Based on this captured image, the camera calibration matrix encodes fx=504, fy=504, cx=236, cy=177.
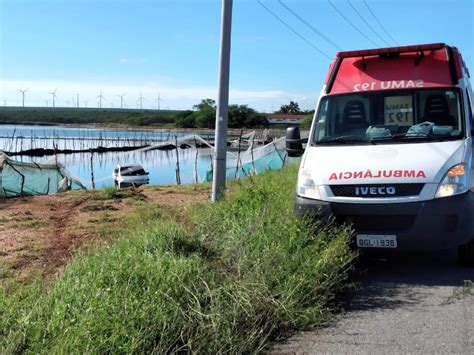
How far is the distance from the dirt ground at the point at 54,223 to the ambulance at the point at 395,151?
3.35m

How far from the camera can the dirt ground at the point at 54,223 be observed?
252 inches

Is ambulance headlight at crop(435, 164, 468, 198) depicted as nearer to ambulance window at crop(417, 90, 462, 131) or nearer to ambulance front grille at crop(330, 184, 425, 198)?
ambulance front grille at crop(330, 184, 425, 198)

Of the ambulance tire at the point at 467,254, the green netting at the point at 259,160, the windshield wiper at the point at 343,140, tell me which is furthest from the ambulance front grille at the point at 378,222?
the green netting at the point at 259,160

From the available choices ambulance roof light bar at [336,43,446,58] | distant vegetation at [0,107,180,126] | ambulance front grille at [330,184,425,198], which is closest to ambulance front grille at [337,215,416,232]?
ambulance front grille at [330,184,425,198]

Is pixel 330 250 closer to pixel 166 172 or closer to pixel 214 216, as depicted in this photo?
pixel 214 216

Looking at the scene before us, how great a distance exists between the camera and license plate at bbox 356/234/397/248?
5730mm

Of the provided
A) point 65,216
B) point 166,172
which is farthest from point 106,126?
point 65,216

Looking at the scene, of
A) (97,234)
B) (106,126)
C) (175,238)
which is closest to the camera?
(175,238)

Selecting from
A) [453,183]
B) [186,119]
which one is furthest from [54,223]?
[186,119]

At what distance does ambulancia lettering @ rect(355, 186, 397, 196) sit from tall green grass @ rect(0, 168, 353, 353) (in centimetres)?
50

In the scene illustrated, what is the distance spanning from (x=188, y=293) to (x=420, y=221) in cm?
280

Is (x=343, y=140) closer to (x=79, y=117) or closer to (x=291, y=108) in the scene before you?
(x=291, y=108)

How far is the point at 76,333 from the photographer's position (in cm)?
342

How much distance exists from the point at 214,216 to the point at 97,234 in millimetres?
1933
